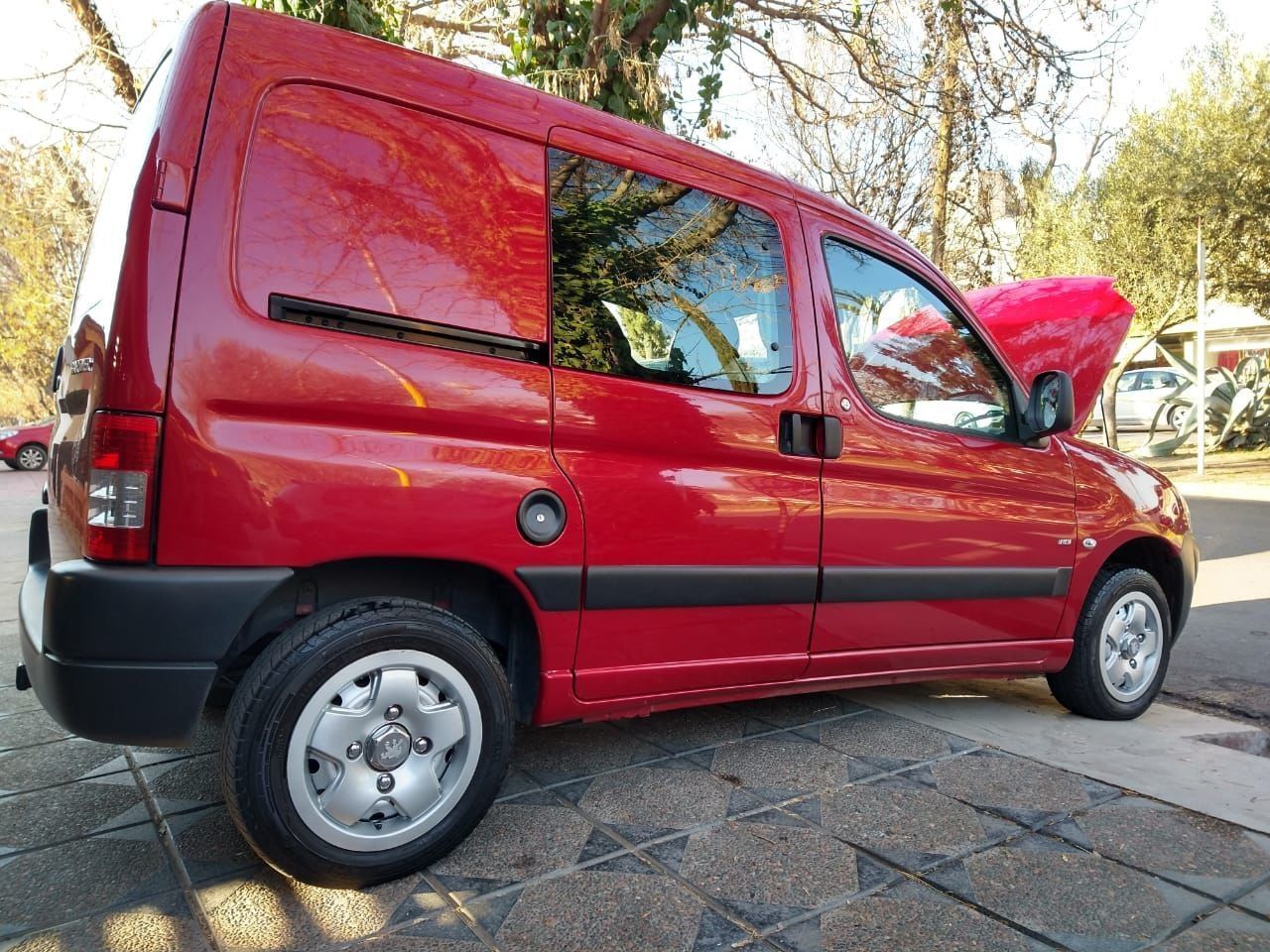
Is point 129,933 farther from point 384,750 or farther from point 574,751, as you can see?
point 574,751

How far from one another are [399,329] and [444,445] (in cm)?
31

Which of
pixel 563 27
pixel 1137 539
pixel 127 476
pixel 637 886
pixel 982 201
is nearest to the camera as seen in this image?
pixel 127 476

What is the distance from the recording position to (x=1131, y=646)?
12.9 feet

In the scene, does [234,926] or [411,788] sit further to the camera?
[411,788]

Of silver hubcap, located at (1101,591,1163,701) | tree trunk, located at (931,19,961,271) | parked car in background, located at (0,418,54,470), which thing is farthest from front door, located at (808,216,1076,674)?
parked car in background, located at (0,418,54,470)

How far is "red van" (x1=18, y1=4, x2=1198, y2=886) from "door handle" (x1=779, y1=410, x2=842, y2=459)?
0.01m

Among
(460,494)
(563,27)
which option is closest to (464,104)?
(460,494)

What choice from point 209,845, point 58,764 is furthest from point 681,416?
point 58,764

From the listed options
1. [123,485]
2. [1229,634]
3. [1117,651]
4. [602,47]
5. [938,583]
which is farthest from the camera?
[602,47]

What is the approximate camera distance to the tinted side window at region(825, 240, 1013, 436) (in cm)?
321

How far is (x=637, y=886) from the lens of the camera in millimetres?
2311

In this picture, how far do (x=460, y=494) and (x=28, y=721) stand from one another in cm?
236

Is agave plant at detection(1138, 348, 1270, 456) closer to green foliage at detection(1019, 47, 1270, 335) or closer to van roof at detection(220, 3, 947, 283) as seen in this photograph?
green foliage at detection(1019, 47, 1270, 335)

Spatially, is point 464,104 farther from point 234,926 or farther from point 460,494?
point 234,926
